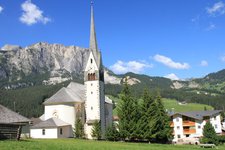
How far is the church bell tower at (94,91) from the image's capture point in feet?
219

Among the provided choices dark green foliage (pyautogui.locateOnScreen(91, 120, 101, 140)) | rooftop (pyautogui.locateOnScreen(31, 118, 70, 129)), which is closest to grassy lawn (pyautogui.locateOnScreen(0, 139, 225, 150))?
dark green foliage (pyautogui.locateOnScreen(91, 120, 101, 140))

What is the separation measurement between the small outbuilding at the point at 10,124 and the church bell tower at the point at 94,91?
99.4 ft

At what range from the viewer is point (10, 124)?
3403 cm

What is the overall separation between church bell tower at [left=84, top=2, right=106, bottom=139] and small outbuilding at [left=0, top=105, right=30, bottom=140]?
30304mm

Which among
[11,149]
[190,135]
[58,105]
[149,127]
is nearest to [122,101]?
[149,127]

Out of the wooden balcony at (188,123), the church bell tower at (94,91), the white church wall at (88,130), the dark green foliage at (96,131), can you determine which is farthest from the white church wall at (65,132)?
the wooden balcony at (188,123)

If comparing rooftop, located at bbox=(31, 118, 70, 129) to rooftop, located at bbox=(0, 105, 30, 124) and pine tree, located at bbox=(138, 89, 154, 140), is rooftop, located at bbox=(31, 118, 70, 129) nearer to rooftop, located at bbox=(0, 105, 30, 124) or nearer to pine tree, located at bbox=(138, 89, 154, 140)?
pine tree, located at bbox=(138, 89, 154, 140)

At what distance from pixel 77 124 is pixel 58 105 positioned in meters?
6.77

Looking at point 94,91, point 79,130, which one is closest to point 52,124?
point 79,130

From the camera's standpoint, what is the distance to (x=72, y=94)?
230 ft

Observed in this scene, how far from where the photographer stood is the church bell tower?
6662cm

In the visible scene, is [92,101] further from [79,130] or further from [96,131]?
[96,131]

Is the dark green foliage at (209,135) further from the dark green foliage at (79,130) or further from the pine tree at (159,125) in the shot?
the dark green foliage at (79,130)

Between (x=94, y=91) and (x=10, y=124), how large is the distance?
3442 cm
